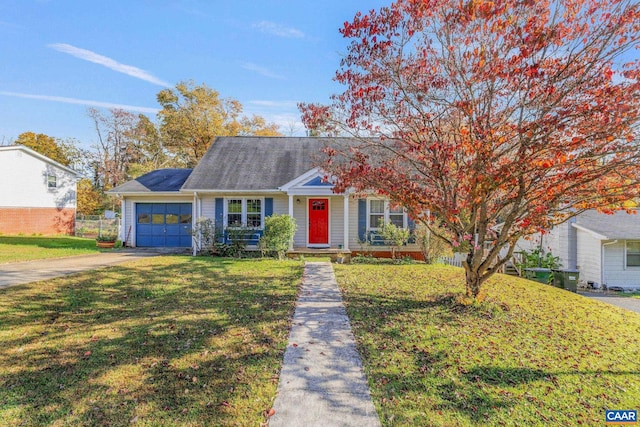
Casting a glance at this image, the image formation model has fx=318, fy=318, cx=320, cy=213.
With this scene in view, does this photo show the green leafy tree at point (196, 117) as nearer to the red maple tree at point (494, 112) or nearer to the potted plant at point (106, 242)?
the potted plant at point (106, 242)

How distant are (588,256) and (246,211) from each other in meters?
15.7

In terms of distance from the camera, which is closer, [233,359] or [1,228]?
[233,359]

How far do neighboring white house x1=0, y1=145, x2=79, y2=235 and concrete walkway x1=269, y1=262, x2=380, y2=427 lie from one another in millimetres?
25923

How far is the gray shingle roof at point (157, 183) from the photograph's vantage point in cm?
1542

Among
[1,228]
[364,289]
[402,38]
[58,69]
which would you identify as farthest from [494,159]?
[1,228]

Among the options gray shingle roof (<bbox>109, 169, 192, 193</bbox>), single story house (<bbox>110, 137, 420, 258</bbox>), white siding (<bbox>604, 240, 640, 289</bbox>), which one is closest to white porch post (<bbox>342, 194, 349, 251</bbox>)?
single story house (<bbox>110, 137, 420, 258</bbox>)

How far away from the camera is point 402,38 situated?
5715mm

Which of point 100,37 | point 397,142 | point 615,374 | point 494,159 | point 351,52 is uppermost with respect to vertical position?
point 100,37

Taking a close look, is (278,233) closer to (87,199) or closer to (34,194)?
(34,194)

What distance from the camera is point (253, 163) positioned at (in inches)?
613

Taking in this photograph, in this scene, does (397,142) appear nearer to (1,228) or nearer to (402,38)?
(402,38)

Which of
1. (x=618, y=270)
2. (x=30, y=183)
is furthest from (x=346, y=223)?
(x=30, y=183)

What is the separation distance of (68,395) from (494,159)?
6285 mm

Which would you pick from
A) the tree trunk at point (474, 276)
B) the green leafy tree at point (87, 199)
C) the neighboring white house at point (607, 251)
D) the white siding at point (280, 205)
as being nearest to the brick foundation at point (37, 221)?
the green leafy tree at point (87, 199)
